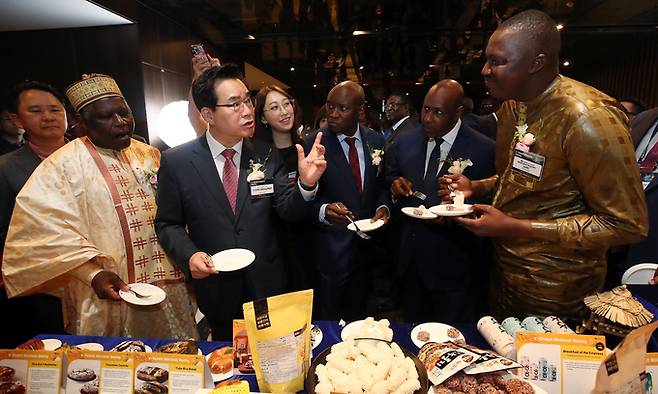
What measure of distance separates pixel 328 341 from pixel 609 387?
3.01 feet

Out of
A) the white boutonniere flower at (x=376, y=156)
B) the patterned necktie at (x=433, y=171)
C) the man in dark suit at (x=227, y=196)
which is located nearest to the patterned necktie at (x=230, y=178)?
the man in dark suit at (x=227, y=196)

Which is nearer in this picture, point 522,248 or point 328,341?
point 328,341

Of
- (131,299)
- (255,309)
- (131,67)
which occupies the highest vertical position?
(131,67)

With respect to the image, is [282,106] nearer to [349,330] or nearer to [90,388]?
[349,330]

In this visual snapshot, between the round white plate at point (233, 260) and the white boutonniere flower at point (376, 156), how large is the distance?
1306mm

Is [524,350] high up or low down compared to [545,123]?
down

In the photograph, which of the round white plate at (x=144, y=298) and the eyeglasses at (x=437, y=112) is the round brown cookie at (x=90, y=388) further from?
the eyeglasses at (x=437, y=112)

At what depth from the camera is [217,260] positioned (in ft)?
5.65

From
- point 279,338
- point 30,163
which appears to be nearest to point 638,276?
point 279,338

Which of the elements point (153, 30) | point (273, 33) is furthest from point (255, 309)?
point (273, 33)

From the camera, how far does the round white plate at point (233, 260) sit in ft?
5.42

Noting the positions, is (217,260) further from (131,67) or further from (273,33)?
(273,33)

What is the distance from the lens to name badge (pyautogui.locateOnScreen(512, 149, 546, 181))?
5.18 feet

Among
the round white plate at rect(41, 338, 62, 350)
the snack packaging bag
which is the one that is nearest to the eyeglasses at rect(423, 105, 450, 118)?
the snack packaging bag
